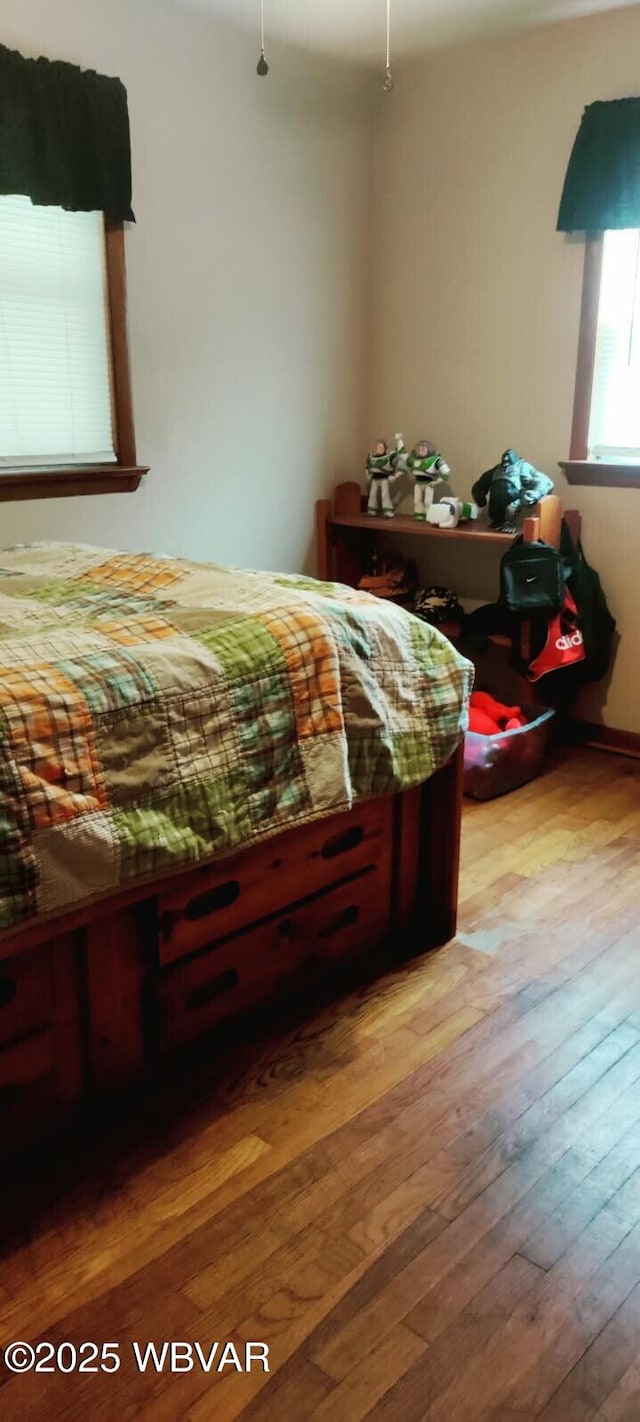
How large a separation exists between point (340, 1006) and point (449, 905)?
37cm

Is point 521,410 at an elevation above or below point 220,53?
below

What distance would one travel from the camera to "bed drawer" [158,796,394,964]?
170 centimetres

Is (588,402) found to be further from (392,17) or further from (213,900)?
(213,900)

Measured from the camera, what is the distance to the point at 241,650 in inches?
67.2

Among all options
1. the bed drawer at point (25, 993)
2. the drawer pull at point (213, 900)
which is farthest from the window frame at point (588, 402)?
the bed drawer at point (25, 993)

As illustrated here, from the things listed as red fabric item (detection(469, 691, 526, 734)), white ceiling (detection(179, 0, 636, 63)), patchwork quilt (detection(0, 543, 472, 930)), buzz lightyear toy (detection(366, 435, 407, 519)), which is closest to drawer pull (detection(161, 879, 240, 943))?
patchwork quilt (detection(0, 543, 472, 930))

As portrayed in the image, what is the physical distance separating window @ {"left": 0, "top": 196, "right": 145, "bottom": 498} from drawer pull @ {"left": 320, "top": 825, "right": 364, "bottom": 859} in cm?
156

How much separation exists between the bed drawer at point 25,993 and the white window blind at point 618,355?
264cm

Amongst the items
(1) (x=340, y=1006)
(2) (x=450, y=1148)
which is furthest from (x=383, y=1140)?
(1) (x=340, y=1006)

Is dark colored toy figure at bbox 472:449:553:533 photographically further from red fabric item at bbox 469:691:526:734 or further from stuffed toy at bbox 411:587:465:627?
red fabric item at bbox 469:691:526:734

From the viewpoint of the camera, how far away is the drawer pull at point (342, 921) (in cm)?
204

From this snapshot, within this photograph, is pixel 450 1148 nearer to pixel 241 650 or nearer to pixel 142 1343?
pixel 142 1343

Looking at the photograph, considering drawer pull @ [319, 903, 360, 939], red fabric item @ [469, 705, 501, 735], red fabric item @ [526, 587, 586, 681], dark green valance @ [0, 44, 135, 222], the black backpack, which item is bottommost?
drawer pull @ [319, 903, 360, 939]

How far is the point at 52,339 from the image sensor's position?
2980mm
